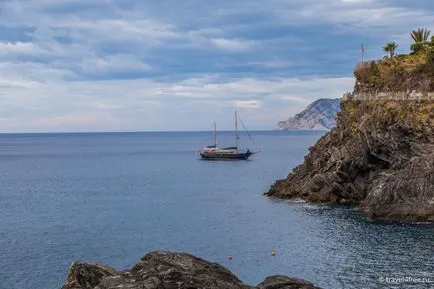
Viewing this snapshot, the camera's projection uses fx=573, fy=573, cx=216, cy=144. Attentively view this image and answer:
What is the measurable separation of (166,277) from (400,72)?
10431 centimetres

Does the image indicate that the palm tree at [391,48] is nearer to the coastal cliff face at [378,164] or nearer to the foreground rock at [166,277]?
the coastal cliff face at [378,164]

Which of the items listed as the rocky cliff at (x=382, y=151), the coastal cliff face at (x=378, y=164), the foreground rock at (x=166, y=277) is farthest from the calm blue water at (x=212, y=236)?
the foreground rock at (x=166, y=277)

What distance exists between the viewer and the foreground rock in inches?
1241

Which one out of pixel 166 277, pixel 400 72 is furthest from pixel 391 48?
pixel 166 277

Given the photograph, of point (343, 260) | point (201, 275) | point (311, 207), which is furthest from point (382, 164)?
point (201, 275)

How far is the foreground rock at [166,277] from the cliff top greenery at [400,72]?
9099cm

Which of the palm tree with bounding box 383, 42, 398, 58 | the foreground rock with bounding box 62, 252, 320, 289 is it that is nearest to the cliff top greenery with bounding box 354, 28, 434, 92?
the palm tree with bounding box 383, 42, 398, 58

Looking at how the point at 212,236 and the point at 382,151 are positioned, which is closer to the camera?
the point at 212,236

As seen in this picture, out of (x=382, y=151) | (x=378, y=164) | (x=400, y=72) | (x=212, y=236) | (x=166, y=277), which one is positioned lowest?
(x=212, y=236)

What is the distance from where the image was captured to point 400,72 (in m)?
124

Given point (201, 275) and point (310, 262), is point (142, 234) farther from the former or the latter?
point (201, 275)

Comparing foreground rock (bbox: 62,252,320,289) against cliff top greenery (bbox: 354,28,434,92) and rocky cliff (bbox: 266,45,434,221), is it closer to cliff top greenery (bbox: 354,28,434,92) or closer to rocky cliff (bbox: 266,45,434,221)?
rocky cliff (bbox: 266,45,434,221)

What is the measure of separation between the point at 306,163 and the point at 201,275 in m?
88.1

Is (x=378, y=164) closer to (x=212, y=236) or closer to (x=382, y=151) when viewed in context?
(x=382, y=151)
